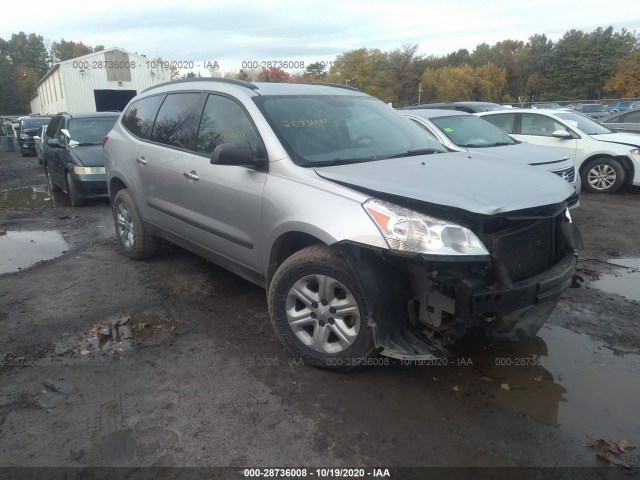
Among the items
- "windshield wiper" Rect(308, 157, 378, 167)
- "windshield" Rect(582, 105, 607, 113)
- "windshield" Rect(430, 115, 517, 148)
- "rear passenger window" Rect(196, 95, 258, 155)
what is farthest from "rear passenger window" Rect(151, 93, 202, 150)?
"windshield" Rect(582, 105, 607, 113)

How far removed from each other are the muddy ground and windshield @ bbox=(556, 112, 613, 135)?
605 centimetres

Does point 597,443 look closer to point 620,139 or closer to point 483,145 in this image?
point 483,145

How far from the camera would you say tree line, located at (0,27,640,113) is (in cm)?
5194

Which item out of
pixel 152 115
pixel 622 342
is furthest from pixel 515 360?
pixel 152 115

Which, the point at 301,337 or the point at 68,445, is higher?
the point at 301,337

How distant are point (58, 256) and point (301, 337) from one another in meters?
4.22

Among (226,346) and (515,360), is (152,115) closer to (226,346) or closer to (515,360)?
(226,346)

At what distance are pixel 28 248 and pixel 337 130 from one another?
4.92 meters

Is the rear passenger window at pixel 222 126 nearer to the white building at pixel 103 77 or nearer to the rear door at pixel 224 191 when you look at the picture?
the rear door at pixel 224 191

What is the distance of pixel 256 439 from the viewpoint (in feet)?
9.02

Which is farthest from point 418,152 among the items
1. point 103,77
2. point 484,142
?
point 103,77

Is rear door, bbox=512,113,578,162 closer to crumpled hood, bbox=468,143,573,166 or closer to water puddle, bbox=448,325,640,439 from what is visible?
crumpled hood, bbox=468,143,573,166

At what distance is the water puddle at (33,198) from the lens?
33.2 ft

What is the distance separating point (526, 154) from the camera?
7391 millimetres
